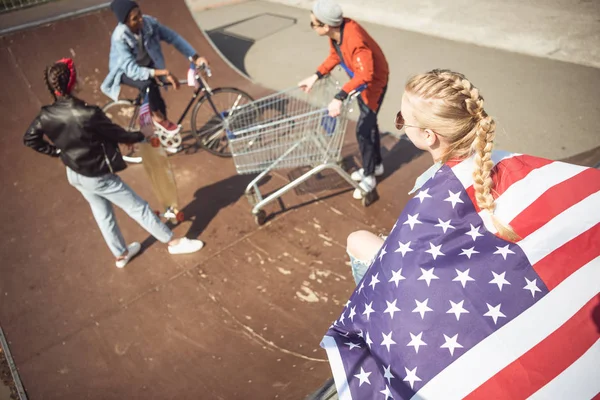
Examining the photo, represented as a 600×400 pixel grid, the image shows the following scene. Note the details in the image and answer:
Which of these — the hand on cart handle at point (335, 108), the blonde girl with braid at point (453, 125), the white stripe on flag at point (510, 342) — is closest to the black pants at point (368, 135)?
the hand on cart handle at point (335, 108)

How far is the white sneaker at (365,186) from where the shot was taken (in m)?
4.52

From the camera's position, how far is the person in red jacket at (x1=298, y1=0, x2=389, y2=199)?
12.6ft

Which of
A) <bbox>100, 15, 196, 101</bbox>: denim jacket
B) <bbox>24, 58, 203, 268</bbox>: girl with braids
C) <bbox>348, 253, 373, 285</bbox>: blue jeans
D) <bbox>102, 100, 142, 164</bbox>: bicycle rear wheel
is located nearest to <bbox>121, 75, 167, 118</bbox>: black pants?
<bbox>100, 15, 196, 101</bbox>: denim jacket

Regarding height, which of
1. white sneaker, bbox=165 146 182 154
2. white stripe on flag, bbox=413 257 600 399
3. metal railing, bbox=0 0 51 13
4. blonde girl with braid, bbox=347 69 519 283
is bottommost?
white sneaker, bbox=165 146 182 154

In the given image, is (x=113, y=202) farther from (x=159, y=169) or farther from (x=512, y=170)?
(x=512, y=170)

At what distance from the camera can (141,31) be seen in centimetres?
500

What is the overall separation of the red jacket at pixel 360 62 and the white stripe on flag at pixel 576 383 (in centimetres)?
279

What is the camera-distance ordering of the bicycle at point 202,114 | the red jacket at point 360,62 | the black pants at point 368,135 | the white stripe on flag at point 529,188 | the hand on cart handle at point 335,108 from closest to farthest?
the white stripe on flag at point 529,188 → the hand on cart handle at point 335,108 → the red jacket at point 360,62 → the black pants at point 368,135 → the bicycle at point 202,114

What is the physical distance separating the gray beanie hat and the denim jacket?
2.16 metres

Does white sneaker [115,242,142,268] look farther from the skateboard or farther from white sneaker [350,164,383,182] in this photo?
white sneaker [350,164,383,182]

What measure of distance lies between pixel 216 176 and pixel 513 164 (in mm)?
3897

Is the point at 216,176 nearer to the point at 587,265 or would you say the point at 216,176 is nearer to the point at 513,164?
the point at 513,164

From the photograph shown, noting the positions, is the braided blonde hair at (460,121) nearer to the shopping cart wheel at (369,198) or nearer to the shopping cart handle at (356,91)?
the shopping cart handle at (356,91)

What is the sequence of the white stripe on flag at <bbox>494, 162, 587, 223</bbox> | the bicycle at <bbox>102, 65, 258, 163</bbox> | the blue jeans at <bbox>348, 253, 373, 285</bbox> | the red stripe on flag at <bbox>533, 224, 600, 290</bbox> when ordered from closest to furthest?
1. the red stripe on flag at <bbox>533, 224, 600, 290</bbox>
2. the white stripe on flag at <bbox>494, 162, 587, 223</bbox>
3. the blue jeans at <bbox>348, 253, 373, 285</bbox>
4. the bicycle at <bbox>102, 65, 258, 163</bbox>
